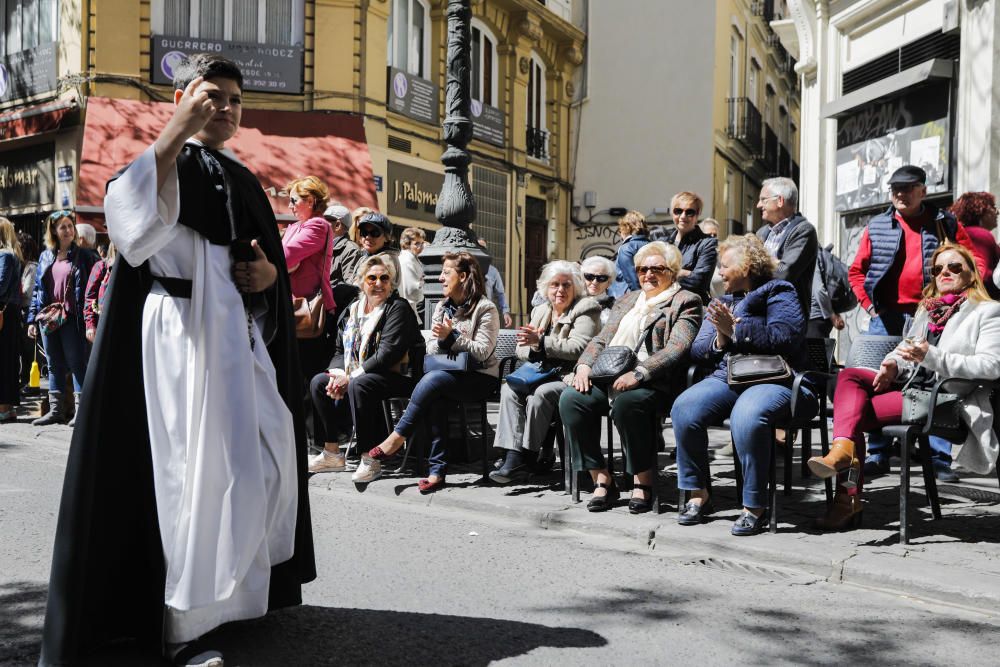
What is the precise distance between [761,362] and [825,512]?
98 cm

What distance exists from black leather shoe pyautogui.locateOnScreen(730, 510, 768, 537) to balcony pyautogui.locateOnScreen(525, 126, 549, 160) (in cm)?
2076

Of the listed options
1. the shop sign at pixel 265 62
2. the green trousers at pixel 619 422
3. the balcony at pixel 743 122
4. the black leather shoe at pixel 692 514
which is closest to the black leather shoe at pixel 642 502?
the green trousers at pixel 619 422

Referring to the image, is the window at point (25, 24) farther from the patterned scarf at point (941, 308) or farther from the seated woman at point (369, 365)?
the patterned scarf at point (941, 308)

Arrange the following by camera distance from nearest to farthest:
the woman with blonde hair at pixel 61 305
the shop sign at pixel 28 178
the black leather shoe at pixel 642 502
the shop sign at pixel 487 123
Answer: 1. the black leather shoe at pixel 642 502
2. the woman with blonde hair at pixel 61 305
3. the shop sign at pixel 28 178
4. the shop sign at pixel 487 123

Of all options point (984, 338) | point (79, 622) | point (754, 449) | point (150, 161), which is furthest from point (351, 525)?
point (984, 338)

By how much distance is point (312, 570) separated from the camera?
12.6ft

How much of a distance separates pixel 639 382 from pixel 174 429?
10.9 ft

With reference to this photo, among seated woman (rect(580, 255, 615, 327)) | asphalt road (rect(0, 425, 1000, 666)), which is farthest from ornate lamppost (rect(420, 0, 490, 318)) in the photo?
asphalt road (rect(0, 425, 1000, 666))

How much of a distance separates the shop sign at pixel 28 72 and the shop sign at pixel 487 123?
27.9 feet

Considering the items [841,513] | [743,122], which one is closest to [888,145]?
[841,513]

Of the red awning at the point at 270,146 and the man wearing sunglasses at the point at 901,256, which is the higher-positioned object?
the red awning at the point at 270,146

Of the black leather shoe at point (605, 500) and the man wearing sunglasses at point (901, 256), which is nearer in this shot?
the black leather shoe at point (605, 500)

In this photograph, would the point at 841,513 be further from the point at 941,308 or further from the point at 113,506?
the point at 113,506

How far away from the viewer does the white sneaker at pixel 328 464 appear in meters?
7.63
